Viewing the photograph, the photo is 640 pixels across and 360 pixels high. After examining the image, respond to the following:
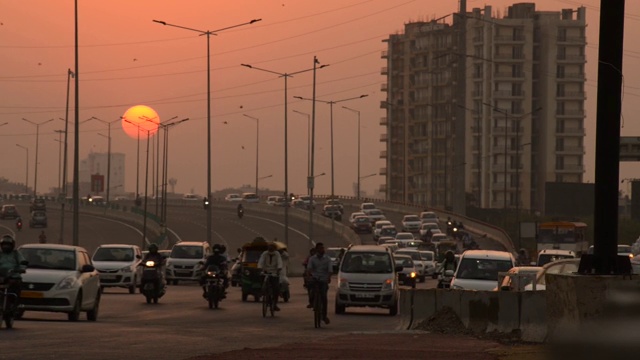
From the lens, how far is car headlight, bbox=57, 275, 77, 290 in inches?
1068

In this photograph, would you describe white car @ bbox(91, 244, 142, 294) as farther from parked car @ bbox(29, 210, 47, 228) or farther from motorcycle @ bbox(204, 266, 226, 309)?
parked car @ bbox(29, 210, 47, 228)

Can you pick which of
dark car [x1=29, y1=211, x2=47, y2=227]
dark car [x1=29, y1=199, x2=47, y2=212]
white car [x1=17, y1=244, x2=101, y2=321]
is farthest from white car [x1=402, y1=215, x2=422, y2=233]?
white car [x1=17, y1=244, x2=101, y2=321]

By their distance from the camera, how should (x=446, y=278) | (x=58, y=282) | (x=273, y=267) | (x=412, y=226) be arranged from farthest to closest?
(x=412, y=226)
(x=446, y=278)
(x=273, y=267)
(x=58, y=282)

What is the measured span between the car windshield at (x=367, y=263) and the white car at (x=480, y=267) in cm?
204

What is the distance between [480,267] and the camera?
34.8 metres

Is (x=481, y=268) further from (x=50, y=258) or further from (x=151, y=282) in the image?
(x=50, y=258)

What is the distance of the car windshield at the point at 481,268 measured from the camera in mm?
34531

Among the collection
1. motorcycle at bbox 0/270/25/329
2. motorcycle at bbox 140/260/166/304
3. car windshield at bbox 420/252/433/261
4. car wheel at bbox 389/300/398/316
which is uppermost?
motorcycle at bbox 0/270/25/329

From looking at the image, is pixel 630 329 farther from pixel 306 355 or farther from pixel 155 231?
pixel 155 231

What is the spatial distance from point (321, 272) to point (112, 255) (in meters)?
18.4

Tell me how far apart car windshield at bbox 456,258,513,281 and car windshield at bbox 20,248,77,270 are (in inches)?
416

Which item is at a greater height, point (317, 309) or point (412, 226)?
point (317, 309)

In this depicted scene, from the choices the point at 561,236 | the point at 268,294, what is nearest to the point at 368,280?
the point at 268,294

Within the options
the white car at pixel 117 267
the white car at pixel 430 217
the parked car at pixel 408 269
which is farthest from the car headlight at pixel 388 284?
the white car at pixel 430 217
